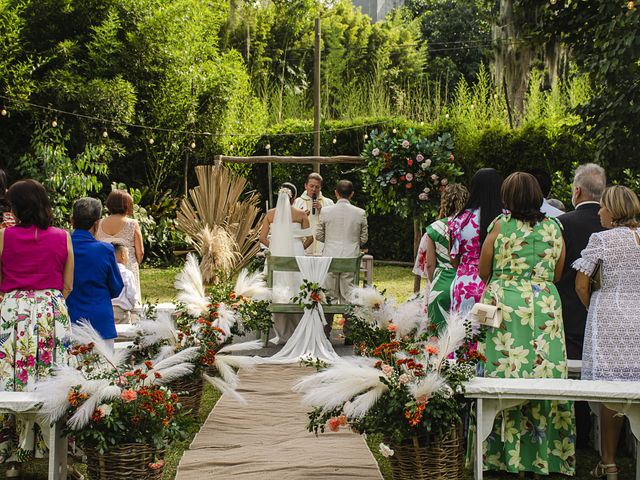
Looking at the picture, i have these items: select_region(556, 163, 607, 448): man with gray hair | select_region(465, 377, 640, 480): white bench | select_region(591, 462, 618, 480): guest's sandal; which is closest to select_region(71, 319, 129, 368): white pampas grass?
select_region(465, 377, 640, 480): white bench

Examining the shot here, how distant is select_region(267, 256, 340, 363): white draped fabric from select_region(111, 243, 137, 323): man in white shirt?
155cm

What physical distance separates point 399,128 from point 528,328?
14.0 metres

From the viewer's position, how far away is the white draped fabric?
8.89 m

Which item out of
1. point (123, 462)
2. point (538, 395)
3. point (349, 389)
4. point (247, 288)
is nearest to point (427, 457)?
point (349, 389)

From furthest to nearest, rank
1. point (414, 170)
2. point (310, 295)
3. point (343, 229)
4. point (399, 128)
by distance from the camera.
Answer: point (399, 128)
point (414, 170)
point (343, 229)
point (310, 295)

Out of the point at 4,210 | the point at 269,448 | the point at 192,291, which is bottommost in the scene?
the point at 269,448

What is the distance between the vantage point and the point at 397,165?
11.4m

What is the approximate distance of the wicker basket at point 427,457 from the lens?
14.8 feet

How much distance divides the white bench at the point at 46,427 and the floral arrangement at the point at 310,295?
438 centimetres

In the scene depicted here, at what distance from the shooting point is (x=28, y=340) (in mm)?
4953

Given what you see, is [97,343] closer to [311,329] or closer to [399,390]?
[399,390]

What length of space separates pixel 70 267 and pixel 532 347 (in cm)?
274

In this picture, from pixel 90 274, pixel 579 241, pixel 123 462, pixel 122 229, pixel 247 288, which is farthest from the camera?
pixel 122 229

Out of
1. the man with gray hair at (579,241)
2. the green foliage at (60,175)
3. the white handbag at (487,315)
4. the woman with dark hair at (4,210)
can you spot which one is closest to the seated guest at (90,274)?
the woman with dark hair at (4,210)
